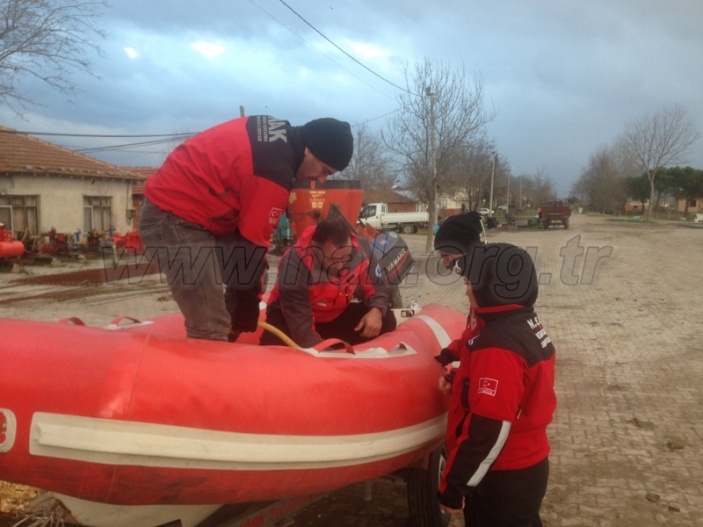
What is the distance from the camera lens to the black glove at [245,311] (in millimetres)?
3488

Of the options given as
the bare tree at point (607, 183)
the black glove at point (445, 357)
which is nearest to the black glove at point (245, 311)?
the black glove at point (445, 357)

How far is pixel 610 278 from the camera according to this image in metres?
16.5

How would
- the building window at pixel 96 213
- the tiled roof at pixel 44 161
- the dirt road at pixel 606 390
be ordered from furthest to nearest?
1. the building window at pixel 96 213
2. the tiled roof at pixel 44 161
3. the dirt road at pixel 606 390

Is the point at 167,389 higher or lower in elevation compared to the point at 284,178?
lower

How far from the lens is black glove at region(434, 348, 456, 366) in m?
3.45

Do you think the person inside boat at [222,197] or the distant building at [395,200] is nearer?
the person inside boat at [222,197]

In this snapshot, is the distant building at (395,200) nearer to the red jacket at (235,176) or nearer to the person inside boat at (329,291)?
the person inside boat at (329,291)

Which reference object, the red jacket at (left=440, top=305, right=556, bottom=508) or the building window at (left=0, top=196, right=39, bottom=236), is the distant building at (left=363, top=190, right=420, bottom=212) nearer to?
the building window at (left=0, top=196, right=39, bottom=236)

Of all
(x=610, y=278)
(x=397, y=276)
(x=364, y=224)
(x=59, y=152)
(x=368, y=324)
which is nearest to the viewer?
(x=368, y=324)

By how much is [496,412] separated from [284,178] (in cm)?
137

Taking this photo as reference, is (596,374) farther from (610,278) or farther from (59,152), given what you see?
(59,152)

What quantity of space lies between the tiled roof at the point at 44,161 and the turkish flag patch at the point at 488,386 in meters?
21.0

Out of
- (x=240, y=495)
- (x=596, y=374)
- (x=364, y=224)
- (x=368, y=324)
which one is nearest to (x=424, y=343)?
(x=368, y=324)

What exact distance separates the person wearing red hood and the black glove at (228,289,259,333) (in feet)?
4.04
